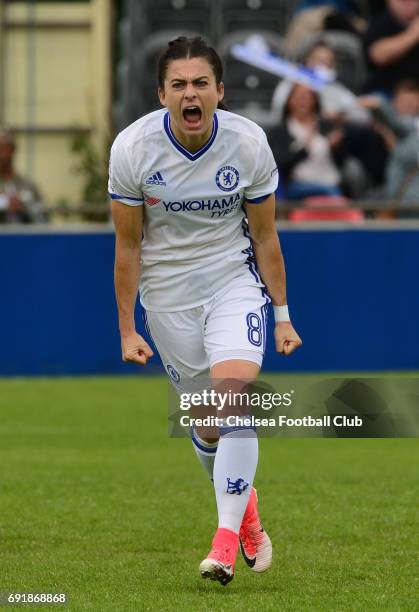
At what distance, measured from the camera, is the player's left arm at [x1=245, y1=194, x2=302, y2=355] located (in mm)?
6215

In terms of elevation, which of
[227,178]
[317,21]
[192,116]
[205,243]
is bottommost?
[317,21]

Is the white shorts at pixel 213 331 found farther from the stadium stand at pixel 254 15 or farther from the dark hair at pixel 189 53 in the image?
the stadium stand at pixel 254 15

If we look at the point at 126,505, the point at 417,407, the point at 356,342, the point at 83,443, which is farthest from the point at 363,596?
the point at 356,342

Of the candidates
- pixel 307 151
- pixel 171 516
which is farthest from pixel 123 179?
pixel 307 151

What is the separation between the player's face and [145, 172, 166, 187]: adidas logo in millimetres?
186

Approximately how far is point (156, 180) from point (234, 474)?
1.18 m

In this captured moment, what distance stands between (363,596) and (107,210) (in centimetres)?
1002

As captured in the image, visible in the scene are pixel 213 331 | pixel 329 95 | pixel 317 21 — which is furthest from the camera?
pixel 317 21

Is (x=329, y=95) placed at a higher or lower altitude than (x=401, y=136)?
higher

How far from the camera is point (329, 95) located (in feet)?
58.8

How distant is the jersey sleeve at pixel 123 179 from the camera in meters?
6.08

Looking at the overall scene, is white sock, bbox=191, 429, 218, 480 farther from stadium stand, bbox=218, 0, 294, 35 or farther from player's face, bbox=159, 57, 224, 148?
stadium stand, bbox=218, 0, 294, 35

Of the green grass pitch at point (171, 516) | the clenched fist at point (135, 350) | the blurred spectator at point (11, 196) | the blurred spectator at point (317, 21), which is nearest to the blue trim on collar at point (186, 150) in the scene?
the clenched fist at point (135, 350)

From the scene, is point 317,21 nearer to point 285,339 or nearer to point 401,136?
point 401,136
